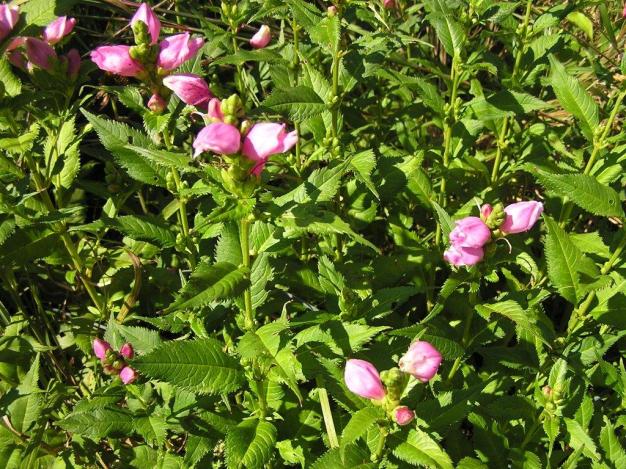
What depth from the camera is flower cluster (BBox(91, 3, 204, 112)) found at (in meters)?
1.88

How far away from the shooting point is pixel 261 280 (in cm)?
195

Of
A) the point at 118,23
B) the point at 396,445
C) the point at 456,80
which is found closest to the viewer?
the point at 396,445

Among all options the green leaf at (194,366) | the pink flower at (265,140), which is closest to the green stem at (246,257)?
the green leaf at (194,366)

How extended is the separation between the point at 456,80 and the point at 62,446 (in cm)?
237

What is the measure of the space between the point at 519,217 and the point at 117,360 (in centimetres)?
151

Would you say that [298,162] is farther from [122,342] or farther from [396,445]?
[396,445]

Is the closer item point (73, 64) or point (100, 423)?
point (100, 423)

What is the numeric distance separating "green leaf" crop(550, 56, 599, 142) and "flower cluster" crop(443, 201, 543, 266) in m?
0.74

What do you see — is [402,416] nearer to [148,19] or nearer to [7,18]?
[148,19]

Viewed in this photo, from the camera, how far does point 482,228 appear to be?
1.83 metres

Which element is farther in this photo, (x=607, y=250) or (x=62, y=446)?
(x=62, y=446)

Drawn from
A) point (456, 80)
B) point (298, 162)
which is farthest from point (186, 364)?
point (456, 80)

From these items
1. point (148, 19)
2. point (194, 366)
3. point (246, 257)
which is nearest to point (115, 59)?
point (148, 19)

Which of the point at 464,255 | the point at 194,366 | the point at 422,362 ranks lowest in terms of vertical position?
the point at 194,366
